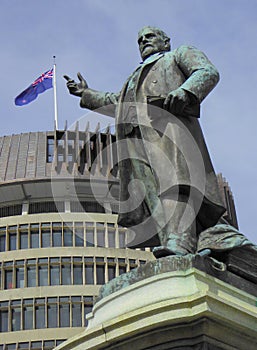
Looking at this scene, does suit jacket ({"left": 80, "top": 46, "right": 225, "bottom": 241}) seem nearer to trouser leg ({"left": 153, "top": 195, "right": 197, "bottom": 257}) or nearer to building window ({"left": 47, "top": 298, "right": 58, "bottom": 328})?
trouser leg ({"left": 153, "top": 195, "right": 197, "bottom": 257})

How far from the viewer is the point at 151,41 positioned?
928 centimetres

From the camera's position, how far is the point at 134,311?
6.82 meters

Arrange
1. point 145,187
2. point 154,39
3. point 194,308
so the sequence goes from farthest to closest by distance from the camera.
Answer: point 154,39, point 145,187, point 194,308

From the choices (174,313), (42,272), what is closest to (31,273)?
(42,272)

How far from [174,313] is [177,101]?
2270mm

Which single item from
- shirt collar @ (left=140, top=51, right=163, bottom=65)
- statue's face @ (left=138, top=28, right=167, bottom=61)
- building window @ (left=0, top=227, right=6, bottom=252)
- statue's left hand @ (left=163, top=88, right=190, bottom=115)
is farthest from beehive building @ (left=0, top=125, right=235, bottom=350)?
statue's left hand @ (left=163, top=88, right=190, bottom=115)

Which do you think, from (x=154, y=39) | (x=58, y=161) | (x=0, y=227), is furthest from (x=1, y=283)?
(x=154, y=39)

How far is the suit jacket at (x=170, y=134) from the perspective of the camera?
8.20 metres

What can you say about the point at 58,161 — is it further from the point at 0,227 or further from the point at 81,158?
the point at 0,227

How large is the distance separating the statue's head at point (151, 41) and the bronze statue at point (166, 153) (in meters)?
0.03

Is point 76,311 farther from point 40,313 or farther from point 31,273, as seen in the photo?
point 31,273

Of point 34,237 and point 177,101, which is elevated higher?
point 34,237

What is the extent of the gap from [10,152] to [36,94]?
404 inches

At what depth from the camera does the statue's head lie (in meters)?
9.27
